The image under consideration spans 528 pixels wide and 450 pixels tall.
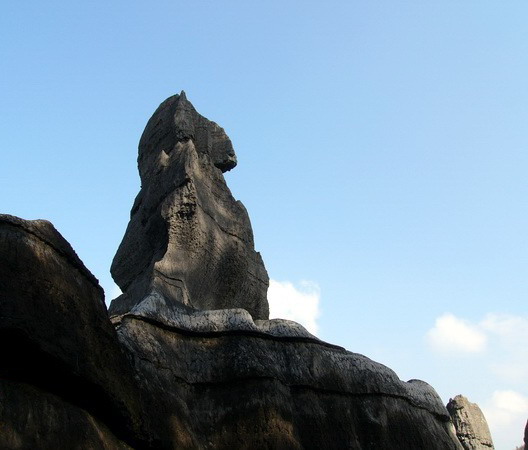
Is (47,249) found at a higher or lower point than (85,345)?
higher

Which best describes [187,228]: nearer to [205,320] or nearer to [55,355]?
[205,320]

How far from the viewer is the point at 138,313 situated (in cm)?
634

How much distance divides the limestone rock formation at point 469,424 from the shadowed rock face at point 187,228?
17.1 ft

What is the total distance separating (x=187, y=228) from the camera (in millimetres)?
8742

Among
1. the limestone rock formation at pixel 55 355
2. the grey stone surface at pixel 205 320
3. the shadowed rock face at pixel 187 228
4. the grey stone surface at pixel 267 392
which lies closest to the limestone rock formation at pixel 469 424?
the shadowed rock face at pixel 187 228

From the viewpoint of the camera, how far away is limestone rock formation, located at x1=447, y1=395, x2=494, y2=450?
13133mm

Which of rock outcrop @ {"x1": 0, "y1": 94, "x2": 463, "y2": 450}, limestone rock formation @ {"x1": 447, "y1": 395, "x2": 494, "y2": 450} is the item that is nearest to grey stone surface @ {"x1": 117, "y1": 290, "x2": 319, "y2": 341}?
rock outcrop @ {"x1": 0, "y1": 94, "x2": 463, "y2": 450}

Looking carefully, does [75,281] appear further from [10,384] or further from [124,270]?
[124,270]

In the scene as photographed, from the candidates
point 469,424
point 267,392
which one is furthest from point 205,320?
point 469,424

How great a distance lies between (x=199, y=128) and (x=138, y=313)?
430 cm

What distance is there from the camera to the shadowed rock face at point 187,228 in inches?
335

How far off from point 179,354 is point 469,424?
27.1 ft

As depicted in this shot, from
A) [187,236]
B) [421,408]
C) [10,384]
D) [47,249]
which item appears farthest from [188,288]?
[10,384]

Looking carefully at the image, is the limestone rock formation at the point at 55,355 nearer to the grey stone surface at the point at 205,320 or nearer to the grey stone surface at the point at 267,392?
the grey stone surface at the point at 267,392
